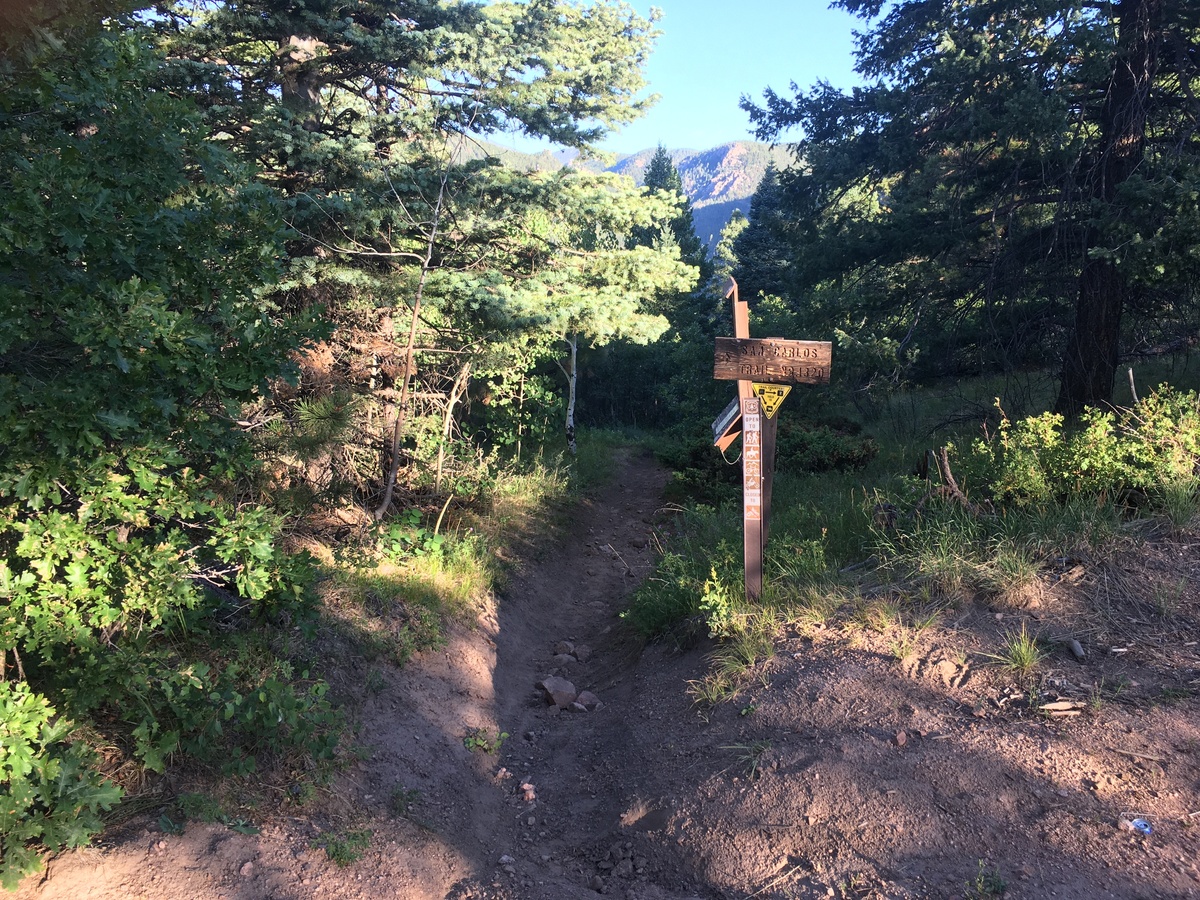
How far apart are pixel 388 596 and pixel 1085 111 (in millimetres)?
10458

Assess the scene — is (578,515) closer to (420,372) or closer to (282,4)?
(420,372)

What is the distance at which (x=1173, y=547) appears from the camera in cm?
546

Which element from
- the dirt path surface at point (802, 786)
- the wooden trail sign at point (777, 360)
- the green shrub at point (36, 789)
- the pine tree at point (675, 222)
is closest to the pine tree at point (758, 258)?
the pine tree at point (675, 222)

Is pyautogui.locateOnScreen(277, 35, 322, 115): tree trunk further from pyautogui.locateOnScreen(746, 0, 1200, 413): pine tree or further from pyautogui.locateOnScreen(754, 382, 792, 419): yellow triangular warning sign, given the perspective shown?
pyautogui.locateOnScreen(746, 0, 1200, 413): pine tree

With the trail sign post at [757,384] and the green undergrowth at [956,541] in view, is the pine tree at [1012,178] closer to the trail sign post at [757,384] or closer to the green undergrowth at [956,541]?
the green undergrowth at [956,541]

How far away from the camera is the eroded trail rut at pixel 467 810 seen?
12.0 feet

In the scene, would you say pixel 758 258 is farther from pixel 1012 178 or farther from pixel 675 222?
pixel 1012 178

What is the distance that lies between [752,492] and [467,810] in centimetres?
306

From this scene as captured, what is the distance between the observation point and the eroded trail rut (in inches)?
144

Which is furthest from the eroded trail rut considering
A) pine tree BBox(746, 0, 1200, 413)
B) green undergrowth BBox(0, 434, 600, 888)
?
pine tree BBox(746, 0, 1200, 413)

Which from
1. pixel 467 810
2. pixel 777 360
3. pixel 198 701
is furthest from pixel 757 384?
pixel 198 701

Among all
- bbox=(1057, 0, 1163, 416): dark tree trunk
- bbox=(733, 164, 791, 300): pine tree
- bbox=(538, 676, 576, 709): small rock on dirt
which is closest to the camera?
bbox=(538, 676, 576, 709): small rock on dirt

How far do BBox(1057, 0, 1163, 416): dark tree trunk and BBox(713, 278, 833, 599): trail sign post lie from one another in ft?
16.9

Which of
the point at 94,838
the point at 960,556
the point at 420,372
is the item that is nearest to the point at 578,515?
the point at 420,372
